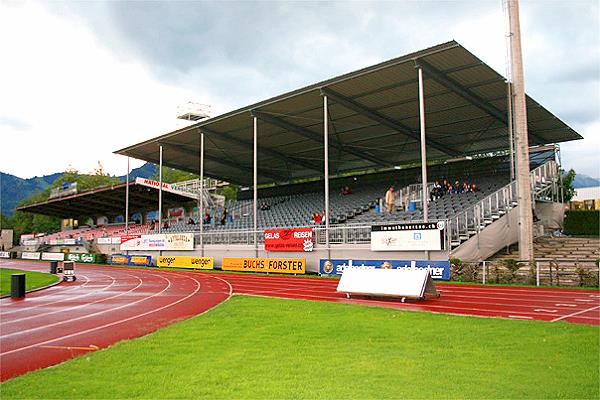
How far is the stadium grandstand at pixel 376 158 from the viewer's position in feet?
72.8

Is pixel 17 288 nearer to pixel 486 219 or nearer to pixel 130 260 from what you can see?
pixel 486 219

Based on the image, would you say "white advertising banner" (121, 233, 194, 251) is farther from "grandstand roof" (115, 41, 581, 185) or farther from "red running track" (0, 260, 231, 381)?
"red running track" (0, 260, 231, 381)

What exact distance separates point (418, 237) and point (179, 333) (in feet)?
45.2

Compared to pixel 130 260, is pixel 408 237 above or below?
above

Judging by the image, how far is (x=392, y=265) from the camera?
69.8ft

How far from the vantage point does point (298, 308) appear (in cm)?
1216

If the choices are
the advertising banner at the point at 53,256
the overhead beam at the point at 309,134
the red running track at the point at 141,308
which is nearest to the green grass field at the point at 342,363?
the red running track at the point at 141,308

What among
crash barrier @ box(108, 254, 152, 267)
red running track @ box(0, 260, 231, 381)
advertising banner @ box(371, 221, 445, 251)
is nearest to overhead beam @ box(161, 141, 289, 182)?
crash barrier @ box(108, 254, 152, 267)

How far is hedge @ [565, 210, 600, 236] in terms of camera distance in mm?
30859

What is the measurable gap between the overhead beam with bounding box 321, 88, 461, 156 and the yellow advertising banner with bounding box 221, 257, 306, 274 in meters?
9.05

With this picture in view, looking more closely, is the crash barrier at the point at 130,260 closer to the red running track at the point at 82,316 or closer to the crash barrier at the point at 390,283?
the red running track at the point at 82,316

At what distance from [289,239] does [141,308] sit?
13.8 m

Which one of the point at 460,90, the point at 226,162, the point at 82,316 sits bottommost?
the point at 82,316

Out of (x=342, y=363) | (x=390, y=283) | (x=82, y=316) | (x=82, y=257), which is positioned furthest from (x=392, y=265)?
(x=82, y=257)
